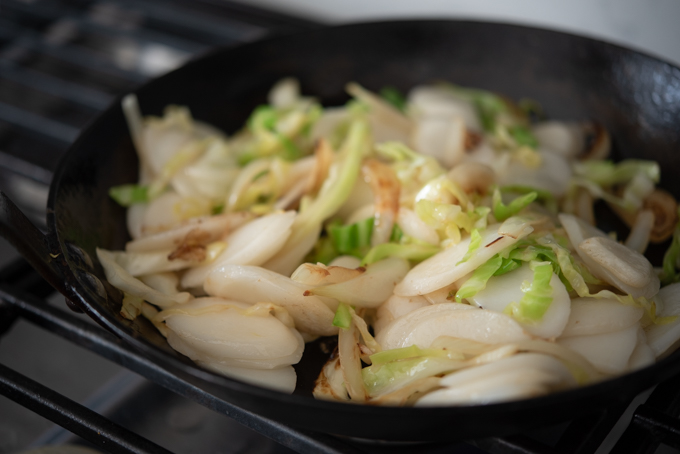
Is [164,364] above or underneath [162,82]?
underneath

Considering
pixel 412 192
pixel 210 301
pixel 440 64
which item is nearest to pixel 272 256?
pixel 210 301

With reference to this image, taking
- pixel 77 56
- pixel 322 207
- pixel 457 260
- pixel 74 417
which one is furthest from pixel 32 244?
pixel 77 56

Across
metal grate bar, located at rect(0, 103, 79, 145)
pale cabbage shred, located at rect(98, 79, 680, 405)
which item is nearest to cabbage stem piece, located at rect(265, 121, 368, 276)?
pale cabbage shred, located at rect(98, 79, 680, 405)

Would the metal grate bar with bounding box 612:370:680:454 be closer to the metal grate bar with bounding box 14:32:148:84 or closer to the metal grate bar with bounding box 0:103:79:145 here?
the metal grate bar with bounding box 0:103:79:145

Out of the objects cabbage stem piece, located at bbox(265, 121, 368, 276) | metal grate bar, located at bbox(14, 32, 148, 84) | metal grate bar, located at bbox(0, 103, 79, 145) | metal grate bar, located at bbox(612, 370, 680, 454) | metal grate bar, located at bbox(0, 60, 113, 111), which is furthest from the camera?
metal grate bar, located at bbox(14, 32, 148, 84)

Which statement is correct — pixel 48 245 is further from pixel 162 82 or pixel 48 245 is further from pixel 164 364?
pixel 162 82

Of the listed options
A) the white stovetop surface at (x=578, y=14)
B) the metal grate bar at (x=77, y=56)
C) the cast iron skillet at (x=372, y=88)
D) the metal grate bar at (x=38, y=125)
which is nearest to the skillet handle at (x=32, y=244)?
the cast iron skillet at (x=372, y=88)
